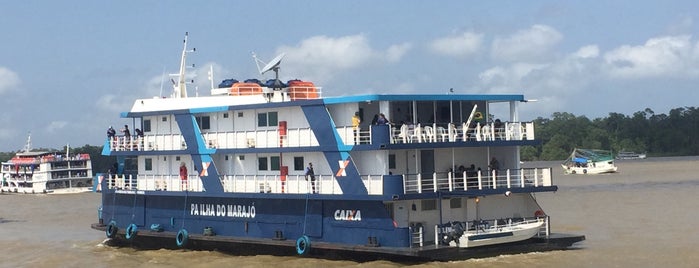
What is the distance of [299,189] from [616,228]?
13742 millimetres

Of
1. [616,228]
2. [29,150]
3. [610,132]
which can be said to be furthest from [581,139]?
[616,228]

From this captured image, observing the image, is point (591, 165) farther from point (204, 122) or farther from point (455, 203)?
point (455, 203)

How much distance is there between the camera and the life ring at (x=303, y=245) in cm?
2828

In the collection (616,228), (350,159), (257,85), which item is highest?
(257,85)

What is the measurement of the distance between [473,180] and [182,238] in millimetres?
9636

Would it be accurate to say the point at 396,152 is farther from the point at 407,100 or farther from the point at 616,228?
the point at 616,228

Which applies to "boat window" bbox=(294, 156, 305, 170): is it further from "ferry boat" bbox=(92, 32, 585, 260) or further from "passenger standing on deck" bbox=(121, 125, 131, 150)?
"passenger standing on deck" bbox=(121, 125, 131, 150)

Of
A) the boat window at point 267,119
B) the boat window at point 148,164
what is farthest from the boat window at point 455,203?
the boat window at point 148,164

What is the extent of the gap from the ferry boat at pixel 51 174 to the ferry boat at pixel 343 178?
55.8m

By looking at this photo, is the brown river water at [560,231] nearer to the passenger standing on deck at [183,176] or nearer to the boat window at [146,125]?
the passenger standing on deck at [183,176]

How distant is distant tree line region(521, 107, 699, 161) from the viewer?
444 ft

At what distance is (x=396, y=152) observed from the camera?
1102 inches

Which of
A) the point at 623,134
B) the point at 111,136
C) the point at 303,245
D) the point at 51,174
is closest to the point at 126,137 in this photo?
the point at 111,136

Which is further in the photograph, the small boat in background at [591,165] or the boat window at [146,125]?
the small boat in background at [591,165]
